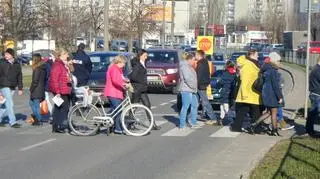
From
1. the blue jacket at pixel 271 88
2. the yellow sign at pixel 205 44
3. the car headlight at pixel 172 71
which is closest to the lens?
the blue jacket at pixel 271 88

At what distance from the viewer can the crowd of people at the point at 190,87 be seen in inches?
559

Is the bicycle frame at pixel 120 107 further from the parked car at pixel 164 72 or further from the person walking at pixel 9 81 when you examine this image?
the parked car at pixel 164 72

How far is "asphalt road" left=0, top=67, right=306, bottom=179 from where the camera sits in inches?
394

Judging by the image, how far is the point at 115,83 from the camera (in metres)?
14.5

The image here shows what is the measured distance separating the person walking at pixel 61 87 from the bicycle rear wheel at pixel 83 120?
1.85 feet

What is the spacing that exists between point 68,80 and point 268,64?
4.32m

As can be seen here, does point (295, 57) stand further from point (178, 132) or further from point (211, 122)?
point (178, 132)

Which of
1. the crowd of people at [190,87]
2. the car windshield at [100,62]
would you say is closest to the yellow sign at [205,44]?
the car windshield at [100,62]

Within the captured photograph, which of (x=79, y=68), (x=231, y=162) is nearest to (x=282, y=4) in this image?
(x=79, y=68)

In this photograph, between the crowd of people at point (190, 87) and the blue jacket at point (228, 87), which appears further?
the blue jacket at point (228, 87)

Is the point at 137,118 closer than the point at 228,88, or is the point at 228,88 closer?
the point at 137,118

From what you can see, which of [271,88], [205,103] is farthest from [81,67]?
[271,88]

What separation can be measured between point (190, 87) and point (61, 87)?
2938 millimetres

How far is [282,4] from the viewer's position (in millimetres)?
106625
